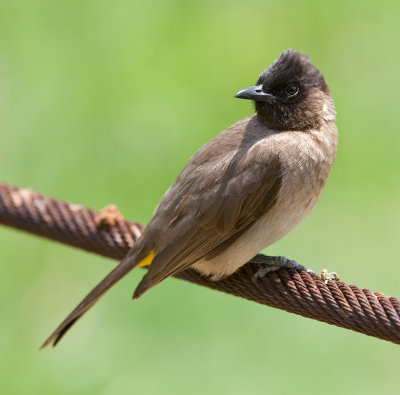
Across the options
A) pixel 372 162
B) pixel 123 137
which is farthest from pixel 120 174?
pixel 372 162

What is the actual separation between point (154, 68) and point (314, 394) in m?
3.65

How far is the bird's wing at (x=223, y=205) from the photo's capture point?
15.5ft

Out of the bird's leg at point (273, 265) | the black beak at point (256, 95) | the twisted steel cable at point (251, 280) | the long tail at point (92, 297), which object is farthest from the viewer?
the black beak at point (256, 95)

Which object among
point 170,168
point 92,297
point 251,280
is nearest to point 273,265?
point 251,280

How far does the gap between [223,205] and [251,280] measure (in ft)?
1.31

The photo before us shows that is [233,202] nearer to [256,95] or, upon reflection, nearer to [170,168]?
[256,95]

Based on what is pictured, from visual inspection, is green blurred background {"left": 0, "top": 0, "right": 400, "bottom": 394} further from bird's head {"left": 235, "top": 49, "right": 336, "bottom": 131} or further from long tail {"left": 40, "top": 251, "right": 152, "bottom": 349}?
bird's head {"left": 235, "top": 49, "right": 336, "bottom": 131}

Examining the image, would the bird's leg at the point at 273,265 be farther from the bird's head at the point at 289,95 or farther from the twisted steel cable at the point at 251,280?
the bird's head at the point at 289,95

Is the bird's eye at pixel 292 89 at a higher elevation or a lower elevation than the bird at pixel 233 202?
higher

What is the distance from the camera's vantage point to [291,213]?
4.81m

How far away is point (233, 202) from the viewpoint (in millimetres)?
4734

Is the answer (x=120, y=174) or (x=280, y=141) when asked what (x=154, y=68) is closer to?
(x=120, y=174)

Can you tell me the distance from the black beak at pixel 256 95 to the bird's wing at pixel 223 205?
0.25m

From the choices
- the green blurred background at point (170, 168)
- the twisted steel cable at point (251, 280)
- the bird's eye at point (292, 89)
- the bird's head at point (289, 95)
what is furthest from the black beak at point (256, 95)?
the green blurred background at point (170, 168)
